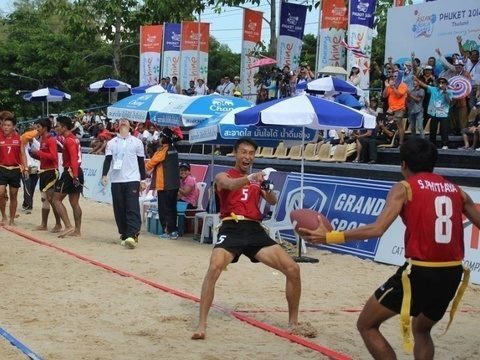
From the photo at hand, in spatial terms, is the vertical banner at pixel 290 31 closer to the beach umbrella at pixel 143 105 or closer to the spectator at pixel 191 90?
the spectator at pixel 191 90

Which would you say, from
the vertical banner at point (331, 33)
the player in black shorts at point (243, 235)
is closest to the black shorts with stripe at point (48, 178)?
the player in black shorts at point (243, 235)

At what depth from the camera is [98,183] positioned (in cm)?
2139

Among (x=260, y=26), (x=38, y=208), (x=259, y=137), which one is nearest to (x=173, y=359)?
(x=259, y=137)

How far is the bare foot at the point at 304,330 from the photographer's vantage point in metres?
6.71

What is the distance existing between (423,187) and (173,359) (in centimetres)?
233

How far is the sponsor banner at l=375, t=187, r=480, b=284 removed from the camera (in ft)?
32.0

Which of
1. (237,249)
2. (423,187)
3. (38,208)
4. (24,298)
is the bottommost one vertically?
(38,208)

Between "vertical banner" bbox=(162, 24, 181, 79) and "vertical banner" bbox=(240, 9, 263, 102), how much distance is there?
11.4ft

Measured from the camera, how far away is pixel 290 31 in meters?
22.9

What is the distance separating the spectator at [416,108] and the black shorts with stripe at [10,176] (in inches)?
301

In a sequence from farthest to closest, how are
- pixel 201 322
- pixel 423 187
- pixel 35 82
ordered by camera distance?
pixel 35 82 < pixel 201 322 < pixel 423 187

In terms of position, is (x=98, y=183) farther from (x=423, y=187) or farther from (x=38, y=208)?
(x=423, y=187)

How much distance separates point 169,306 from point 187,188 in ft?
21.7

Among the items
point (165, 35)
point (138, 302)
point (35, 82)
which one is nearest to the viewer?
point (138, 302)
